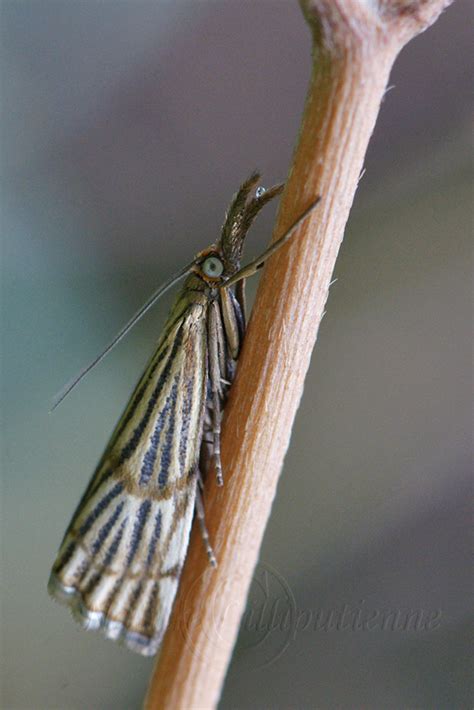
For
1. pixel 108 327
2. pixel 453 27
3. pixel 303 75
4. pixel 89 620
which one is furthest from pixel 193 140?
pixel 89 620

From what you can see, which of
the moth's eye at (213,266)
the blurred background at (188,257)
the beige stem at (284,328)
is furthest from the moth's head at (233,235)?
the blurred background at (188,257)

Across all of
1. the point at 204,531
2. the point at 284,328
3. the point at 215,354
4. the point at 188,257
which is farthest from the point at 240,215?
the point at 188,257

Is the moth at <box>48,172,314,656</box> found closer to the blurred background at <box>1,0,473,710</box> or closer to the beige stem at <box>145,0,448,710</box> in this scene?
the beige stem at <box>145,0,448,710</box>

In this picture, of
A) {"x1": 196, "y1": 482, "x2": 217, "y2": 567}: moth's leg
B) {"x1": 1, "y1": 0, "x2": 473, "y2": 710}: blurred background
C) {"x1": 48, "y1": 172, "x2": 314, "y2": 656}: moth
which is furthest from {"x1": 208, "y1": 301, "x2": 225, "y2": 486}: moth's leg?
{"x1": 1, "y1": 0, "x2": 473, "y2": 710}: blurred background

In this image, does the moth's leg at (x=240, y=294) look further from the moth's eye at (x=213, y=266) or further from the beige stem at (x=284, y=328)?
the beige stem at (x=284, y=328)

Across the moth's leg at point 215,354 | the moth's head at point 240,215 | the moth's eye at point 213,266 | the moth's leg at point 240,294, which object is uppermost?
the moth's head at point 240,215

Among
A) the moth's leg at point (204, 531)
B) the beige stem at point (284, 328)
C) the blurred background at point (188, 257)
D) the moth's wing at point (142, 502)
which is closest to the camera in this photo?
the beige stem at point (284, 328)

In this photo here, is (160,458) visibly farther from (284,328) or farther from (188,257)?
(188,257)
